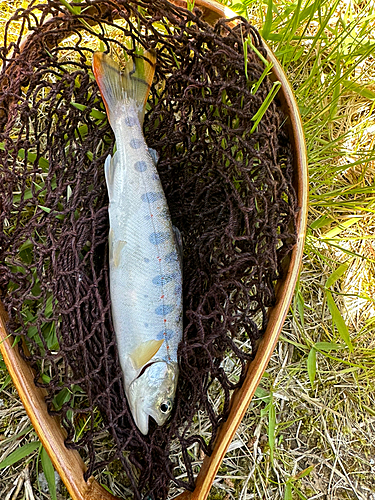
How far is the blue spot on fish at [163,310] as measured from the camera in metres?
1.98

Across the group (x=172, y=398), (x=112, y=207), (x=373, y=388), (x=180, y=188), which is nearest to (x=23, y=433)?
(x=172, y=398)

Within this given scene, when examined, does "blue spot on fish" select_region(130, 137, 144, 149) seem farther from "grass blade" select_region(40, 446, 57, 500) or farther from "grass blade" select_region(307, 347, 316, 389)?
"grass blade" select_region(40, 446, 57, 500)

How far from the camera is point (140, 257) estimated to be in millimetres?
2027

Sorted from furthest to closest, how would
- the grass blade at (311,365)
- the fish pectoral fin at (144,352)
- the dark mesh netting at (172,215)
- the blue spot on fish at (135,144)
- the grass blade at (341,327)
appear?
the grass blade at (311,365) → the grass blade at (341,327) → the blue spot on fish at (135,144) → the fish pectoral fin at (144,352) → the dark mesh netting at (172,215)

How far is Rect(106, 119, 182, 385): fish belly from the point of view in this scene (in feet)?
6.49

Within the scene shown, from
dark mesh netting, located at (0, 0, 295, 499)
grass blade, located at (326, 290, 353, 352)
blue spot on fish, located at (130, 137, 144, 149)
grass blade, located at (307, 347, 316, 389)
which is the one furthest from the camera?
grass blade, located at (307, 347, 316, 389)

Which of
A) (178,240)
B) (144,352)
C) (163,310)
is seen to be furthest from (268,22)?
(144,352)

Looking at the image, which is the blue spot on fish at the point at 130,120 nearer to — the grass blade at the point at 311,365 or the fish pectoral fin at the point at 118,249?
the fish pectoral fin at the point at 118,249

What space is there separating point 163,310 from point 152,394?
0.38 meters

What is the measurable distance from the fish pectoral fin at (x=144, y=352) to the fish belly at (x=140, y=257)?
2 cm

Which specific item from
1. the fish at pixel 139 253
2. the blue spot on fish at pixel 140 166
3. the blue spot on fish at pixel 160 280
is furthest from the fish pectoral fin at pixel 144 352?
the blue spot on fish at pixel 140 166

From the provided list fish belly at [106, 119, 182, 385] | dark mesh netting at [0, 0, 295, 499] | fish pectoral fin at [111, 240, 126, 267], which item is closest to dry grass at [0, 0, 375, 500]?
dark mesh netting at [0, 0, 295, 499]

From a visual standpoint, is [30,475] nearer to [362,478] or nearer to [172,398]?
[172,398]

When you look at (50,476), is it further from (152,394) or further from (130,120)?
(130,120)
